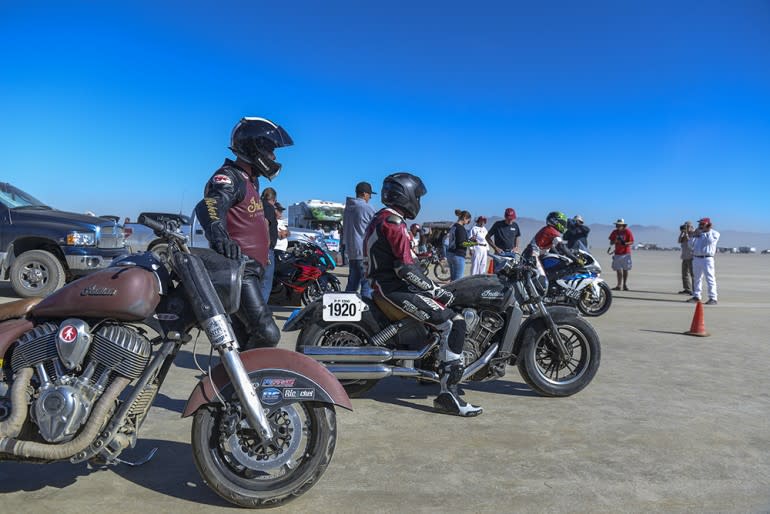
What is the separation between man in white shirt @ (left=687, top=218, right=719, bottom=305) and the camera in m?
12.6

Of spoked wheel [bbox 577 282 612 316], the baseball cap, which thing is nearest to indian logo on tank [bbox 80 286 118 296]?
the baseball cap

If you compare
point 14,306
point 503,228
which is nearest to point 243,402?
point 14,306

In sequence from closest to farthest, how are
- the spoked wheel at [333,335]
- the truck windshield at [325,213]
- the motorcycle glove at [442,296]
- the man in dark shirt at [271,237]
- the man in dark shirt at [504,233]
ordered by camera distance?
1. the motorcycle glove at [442,296]
2. the spoked wheel at [333,335]
3. the man in dark shirt at [271,237]
4. the man in dark shirt at [504,233]
5. the truck windshield at [325,213]

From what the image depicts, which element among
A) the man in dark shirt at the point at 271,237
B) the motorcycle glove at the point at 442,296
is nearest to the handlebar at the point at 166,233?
the motorcycle glove at the point at 442,296

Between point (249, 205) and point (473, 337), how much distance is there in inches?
87.8

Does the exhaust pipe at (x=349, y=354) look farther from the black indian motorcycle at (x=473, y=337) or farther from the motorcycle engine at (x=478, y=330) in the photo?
the motorcycle engine at (x=478, y=330)

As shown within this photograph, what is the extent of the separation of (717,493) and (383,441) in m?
2.02

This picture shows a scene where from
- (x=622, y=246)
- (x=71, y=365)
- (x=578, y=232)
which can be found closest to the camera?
(x=71, y=365)

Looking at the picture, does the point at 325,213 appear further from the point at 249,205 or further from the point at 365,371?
the point at 249,205

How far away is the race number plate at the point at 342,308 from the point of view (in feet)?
15.4

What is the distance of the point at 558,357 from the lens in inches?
203

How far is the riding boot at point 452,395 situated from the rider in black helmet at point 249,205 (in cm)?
144

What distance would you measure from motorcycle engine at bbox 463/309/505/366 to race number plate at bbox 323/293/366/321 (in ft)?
3.13

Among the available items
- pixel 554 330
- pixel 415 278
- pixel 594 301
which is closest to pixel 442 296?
pixel 415 278
